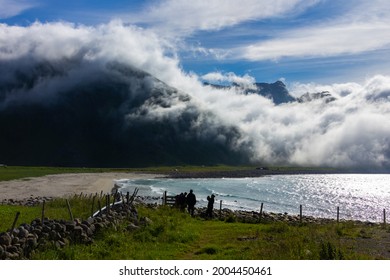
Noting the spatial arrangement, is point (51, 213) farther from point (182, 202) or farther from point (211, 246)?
point (211, 246)

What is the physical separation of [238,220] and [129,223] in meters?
14.3

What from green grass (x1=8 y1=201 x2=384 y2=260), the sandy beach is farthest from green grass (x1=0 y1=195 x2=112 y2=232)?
the sandy beach

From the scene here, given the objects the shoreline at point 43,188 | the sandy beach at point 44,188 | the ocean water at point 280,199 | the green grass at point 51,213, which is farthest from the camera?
the ocean water at point 280,199

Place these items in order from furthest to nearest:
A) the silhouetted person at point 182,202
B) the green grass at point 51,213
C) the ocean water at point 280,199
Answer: the ocean water at point 280,199 < the silhouetted person at point 182,202 < the green grass at point 51,213

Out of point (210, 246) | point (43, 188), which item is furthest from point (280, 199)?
point (210, 246)

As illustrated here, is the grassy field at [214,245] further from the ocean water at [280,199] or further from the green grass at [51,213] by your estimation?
the ocean water at [280,199]

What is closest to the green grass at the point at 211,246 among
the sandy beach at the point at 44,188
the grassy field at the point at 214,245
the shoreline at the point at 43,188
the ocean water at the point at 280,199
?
the grassy field at the point at 214,245

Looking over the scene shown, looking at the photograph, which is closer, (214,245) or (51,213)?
(214,245)

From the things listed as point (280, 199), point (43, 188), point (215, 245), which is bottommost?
point (280, 199)

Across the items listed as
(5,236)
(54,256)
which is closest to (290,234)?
(54,256)

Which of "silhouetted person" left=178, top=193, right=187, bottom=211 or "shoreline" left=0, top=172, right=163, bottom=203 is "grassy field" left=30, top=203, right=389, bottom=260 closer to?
"silhouetted person" left=178, top=193, right=187, bottom=211
